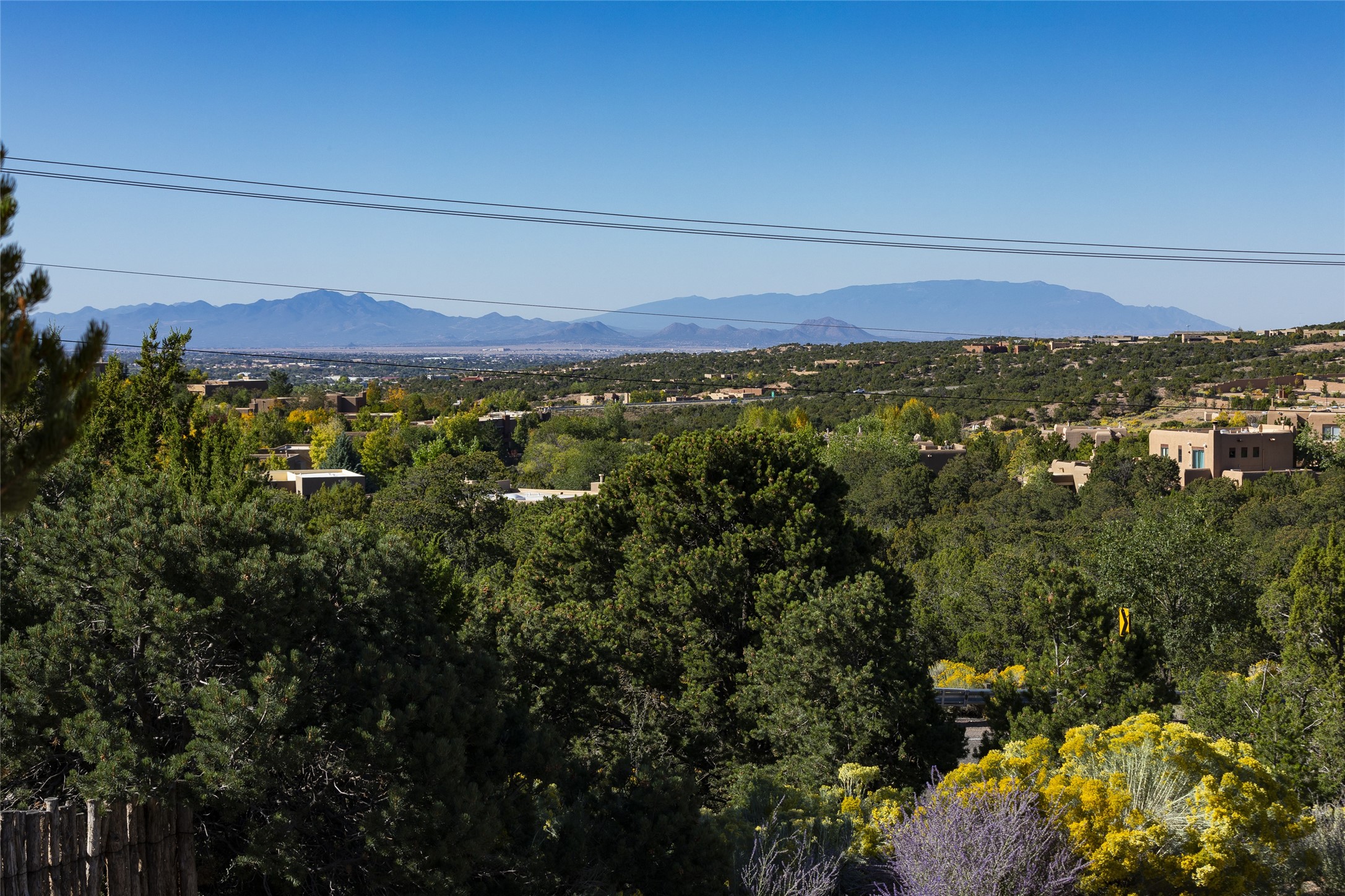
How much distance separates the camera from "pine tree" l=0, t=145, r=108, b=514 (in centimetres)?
328

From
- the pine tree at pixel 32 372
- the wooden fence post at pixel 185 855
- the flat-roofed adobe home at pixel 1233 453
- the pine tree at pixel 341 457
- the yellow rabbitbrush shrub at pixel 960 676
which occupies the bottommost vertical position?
the yellow rabbitbrush shrub at pixel 960 676

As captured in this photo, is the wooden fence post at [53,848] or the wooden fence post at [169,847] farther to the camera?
the wooden fence post at [169,847]

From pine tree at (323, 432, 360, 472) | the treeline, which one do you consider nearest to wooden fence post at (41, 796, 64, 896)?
the treeline

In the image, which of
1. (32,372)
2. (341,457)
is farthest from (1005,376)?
(32,372)

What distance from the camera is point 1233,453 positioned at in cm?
5119

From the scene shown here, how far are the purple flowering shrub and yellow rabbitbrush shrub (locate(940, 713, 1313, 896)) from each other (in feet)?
0.52

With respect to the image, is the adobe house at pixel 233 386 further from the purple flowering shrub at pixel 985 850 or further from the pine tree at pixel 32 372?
the pine tree at pixel 32 372

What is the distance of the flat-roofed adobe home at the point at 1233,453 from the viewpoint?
50688mm

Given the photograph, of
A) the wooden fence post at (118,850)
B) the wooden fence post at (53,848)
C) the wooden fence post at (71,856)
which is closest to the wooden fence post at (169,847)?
the wooden fence post at (118,850)

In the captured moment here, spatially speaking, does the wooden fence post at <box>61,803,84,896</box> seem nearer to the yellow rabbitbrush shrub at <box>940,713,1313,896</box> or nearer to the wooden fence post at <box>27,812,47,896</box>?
the wooden fence post at <box>27,812,47,896</box>

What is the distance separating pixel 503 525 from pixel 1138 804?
26047mm

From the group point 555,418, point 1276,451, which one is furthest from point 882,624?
point 555,418

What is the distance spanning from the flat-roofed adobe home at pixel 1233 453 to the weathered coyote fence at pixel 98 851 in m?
50.8

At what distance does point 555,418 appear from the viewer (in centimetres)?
8150
